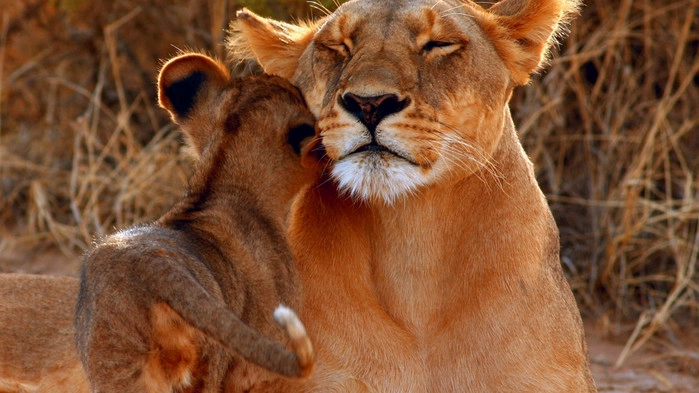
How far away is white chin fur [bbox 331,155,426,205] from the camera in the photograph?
10.2 ft

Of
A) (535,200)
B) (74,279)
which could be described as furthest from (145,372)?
(74,279)

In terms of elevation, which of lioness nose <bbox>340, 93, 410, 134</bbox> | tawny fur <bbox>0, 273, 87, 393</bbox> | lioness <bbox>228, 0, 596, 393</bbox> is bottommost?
tawny fur <bbox>0, 273, 87, 393</bbox>

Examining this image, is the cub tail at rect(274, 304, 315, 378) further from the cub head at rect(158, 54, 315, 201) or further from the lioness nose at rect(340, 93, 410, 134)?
the cub head at rect(158, 54, 315, 201)

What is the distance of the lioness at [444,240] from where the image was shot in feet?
11.1

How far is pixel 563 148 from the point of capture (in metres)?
6.50

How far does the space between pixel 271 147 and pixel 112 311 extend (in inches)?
35.2

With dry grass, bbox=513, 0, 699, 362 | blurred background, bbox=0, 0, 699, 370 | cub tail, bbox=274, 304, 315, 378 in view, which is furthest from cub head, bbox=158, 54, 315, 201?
dry grass, bbox=513, 0, 699, 362

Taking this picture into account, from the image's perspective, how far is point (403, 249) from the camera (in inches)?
139

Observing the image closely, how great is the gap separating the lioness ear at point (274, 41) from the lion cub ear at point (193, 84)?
0.64 feet

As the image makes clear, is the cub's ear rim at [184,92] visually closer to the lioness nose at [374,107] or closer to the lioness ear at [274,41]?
the lioness ear at [274,41]

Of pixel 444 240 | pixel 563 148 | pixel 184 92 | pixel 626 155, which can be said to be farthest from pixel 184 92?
pixel 626 155

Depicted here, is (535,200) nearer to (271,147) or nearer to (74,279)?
(271,147)

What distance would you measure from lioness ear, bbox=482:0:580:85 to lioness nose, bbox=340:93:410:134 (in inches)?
22.4

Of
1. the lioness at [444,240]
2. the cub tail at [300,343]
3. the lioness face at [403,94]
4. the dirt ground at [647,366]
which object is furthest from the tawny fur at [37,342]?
the dirt ground at [647,366]
